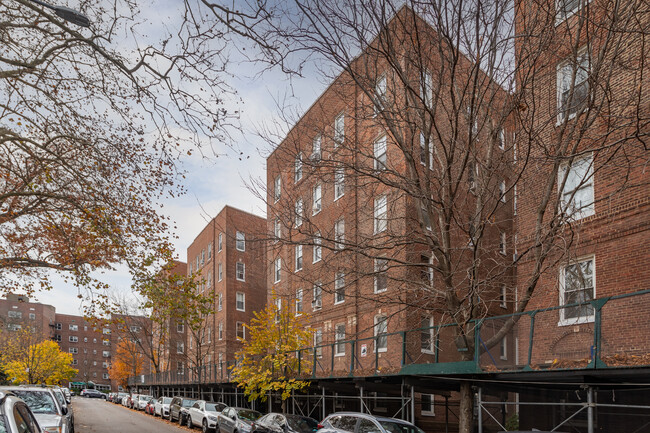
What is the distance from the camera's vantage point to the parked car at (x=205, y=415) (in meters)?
24.6

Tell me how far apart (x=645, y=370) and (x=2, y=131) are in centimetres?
1498

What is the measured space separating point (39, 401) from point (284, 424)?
A: 660 cm

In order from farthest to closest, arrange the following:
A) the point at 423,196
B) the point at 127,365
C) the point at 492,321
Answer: the point at 127,365 < the point at 492,321 < the point at 423,196

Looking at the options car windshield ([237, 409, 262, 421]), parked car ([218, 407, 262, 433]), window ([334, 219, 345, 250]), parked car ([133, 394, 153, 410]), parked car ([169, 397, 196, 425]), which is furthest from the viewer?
parked car ([133, 394, 153, 410])

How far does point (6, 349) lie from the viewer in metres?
71.4

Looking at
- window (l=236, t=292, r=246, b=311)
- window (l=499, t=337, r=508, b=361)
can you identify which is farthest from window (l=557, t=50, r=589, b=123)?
window (l=236, t=292, r=246, b=311)

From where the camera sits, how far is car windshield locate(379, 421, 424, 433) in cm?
1220

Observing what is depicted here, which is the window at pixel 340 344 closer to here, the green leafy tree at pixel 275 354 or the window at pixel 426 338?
the green leafy tree at pixel 275 354

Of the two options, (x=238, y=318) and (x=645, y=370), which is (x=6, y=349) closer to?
(x=238, y=318)

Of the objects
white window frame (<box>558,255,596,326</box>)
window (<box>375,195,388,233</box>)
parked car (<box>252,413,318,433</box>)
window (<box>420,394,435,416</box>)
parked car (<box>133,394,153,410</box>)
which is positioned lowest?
parked car (<box>133,394,153,410</box>)

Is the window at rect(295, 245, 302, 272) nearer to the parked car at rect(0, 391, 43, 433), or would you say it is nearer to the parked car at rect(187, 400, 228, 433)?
the parked car at rect(187, 400, 228, 433)

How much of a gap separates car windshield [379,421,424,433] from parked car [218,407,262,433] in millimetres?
7758

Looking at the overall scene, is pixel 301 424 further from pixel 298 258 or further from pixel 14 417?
pixel 298 258

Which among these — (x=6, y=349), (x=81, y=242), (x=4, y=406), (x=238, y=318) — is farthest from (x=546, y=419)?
(x=6, y=349)
